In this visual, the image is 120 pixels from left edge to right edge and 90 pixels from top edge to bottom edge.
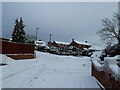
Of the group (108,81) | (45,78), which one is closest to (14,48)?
(45,78)

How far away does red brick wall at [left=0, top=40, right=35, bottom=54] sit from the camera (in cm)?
1956

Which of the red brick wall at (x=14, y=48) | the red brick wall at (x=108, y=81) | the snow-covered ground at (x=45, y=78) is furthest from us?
the red brick wall at (x=14, y=48)

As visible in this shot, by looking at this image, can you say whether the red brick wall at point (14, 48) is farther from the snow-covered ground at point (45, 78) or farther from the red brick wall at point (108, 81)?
the red brick wall at point (108, 81)

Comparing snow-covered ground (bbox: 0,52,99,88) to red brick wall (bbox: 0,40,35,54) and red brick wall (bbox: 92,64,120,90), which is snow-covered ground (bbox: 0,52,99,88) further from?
red brick wall (bbox: 0,40,35,54)

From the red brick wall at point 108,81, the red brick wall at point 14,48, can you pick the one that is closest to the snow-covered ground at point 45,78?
the red brick wall at point 108,81

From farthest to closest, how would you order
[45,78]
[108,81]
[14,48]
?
[14,48]
[45,78]
[108,81]

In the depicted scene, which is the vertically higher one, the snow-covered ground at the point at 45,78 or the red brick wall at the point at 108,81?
the red brick wall at the point at 108,81

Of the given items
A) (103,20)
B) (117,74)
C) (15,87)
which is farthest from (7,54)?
(103,20)

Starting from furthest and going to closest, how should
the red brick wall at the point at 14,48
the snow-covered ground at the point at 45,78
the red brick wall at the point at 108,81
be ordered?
the red brick wall at the point at 14,48 → the snow-covered ground at the point at 45,78 → the red brick wall at the point at 108,81

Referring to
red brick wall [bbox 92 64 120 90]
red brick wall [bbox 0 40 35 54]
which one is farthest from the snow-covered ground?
red brick wall [bbox 0 40 35 54]

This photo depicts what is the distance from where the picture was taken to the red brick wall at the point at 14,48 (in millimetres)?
19562

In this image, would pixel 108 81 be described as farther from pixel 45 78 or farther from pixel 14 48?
pixel 14 48

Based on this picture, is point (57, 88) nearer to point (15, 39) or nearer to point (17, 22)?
point (15, 39)

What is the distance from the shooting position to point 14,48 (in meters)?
22.0
